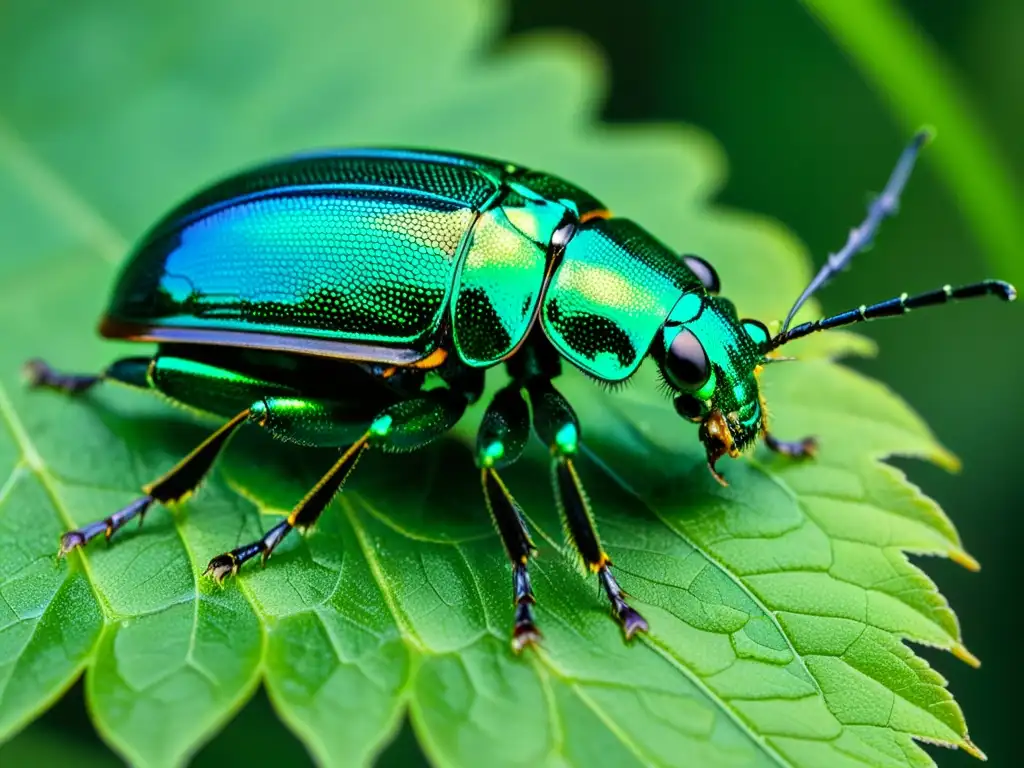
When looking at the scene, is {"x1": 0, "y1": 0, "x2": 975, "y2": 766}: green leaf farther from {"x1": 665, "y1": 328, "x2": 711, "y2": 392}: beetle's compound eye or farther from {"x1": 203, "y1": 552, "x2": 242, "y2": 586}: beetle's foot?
{"x1": 665, "y1": 328, "x2": 711, "y2": 392}: beetle's compound eye

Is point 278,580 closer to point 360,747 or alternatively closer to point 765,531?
point 360,747

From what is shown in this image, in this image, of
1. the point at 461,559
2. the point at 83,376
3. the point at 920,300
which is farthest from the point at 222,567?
the point at 920,300

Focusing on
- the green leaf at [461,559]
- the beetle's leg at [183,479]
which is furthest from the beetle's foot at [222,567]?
the beetle's leg at [183,479]

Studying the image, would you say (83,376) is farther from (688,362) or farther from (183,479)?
(688,362)

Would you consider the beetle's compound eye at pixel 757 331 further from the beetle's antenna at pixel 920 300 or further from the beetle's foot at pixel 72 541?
the beetle's foot at pixel 72 541

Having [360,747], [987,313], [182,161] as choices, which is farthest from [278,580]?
[987,313]

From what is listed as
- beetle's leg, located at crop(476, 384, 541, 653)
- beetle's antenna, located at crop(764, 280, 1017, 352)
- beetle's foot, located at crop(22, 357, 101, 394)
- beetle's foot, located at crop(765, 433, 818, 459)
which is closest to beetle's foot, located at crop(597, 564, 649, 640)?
beetle's leg, located at crop(476, 384, 541, 653)
